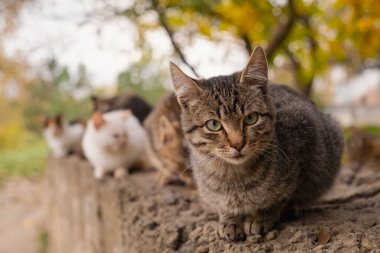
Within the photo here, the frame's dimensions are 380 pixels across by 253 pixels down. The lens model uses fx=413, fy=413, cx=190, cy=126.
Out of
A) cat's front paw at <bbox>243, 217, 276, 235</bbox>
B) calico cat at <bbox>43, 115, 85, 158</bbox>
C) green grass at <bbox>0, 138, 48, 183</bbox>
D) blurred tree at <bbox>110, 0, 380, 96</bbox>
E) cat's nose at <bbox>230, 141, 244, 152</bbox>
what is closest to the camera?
cat's nose at <bbox>230, 141, 244, 152</bbox>

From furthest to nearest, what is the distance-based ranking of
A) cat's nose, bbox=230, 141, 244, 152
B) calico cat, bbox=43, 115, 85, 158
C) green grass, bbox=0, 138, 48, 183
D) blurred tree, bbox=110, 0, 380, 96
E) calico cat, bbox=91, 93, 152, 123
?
1. green grass, bbox=0, 138, 48, 183
2. calico cat, bbox=43, 115, 85, 158
3. calico cat, bbox=91, 93, 152, 123
4. blurred tree, bbox=110, 0, 380, 96
5. cat's nose, bbox=230, 141, 244, 152

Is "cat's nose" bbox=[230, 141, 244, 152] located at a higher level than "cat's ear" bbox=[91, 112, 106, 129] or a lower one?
lower

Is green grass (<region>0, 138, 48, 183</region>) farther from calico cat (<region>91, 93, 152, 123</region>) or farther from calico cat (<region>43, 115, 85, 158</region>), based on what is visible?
calico cat (<region>91, 93, 152, 123</region>)

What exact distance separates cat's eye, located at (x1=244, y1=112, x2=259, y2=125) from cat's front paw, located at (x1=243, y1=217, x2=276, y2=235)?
418mm

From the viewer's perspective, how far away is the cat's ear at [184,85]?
1.76m

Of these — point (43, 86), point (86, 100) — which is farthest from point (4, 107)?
point (86, 100)

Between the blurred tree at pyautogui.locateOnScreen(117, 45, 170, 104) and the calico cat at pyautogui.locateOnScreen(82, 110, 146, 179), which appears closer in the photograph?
the calico cat at pyautogui.locateOnScreen(82, 110, 146, 179)

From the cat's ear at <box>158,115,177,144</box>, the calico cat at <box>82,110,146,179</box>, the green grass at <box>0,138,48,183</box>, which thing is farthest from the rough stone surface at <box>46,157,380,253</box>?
the green grass at <box>0,138,48,183</box>

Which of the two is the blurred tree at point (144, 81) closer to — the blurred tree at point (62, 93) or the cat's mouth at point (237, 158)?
the blurred tree at point (62, 93)

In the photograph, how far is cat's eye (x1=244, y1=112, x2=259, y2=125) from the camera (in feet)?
5.51

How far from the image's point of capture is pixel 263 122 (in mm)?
1691

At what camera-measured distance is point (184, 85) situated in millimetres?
1790

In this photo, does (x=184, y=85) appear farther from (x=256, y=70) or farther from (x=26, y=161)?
(x=26, y=161)

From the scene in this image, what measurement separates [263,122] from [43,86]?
5409mm
